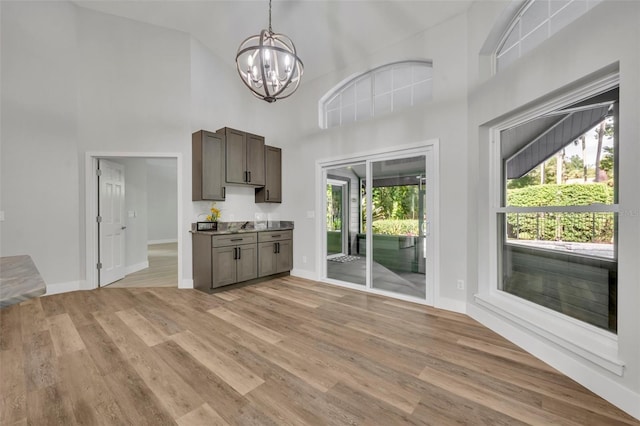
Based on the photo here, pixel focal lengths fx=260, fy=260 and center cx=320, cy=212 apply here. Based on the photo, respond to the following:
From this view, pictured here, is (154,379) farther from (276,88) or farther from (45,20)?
(45,20)

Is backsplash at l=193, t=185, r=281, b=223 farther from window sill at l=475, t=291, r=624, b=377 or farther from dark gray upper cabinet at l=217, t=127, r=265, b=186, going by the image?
window sill at l=475, t=291, r=624, b=377

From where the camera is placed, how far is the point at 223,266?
395 cm

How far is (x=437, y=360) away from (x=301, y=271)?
2.99 m

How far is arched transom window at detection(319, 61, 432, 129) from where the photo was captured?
361cm

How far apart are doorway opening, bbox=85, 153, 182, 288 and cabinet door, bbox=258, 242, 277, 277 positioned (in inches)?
49.1

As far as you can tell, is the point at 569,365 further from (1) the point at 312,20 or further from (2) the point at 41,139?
(2) the point at 41,139

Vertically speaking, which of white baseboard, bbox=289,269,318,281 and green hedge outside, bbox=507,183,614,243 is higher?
green hedge outside, bbox=507,183,614,243

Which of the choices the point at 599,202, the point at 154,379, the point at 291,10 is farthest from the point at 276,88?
the point at 599,202

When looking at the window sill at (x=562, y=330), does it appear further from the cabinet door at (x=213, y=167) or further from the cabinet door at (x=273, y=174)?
the cabinet door at (x=213, y=167)

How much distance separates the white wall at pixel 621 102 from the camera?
1592mm

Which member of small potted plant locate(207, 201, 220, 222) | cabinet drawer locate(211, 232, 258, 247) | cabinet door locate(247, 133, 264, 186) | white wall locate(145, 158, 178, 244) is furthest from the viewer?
white wall locate(145, 158, 178, 244)

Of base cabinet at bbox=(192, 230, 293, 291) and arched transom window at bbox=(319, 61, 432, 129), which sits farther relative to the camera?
base cabinet at bbox=(192, 230, 293, 291)

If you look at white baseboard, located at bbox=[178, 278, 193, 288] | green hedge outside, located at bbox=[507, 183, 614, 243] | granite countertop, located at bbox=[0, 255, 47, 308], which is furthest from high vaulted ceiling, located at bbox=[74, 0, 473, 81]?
white baseboard, located at bbox=[178, 278, 193, 288]

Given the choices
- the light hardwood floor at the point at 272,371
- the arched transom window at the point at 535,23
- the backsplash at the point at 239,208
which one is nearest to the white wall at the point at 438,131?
the arched transom window at the point at 535,23
